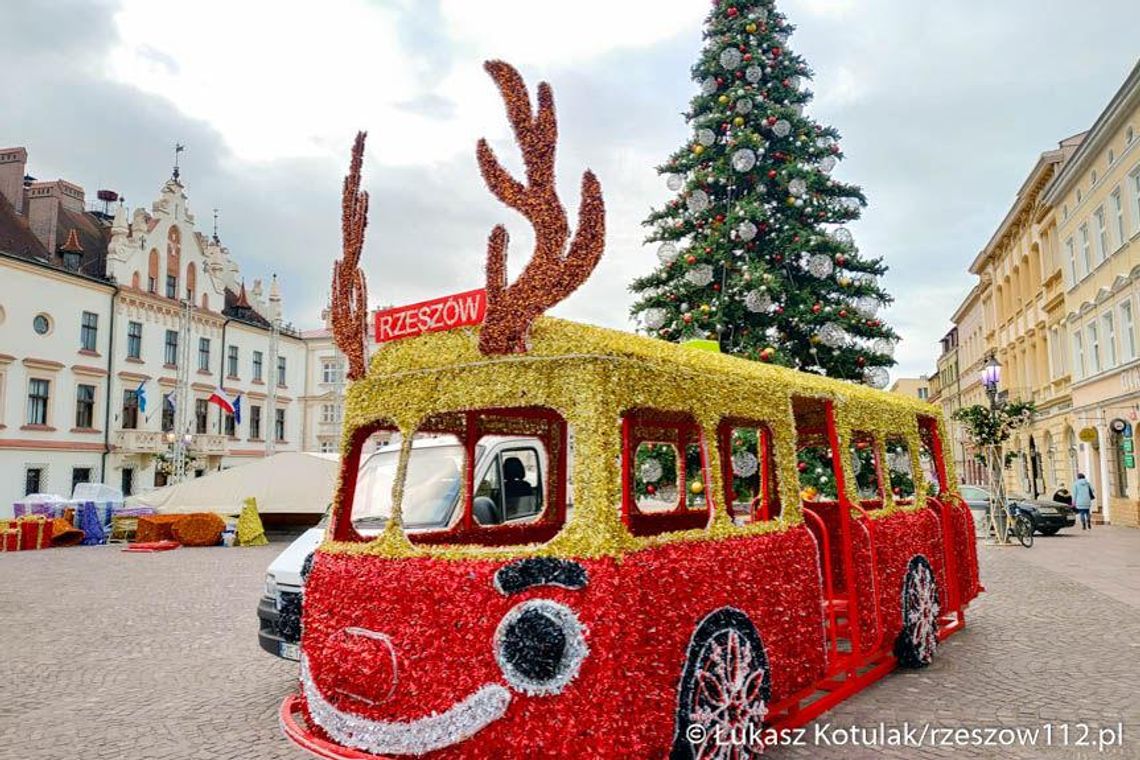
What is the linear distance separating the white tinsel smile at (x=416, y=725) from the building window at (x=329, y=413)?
53010 mm

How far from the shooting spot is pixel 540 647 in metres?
3.71

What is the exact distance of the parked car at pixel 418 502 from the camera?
6844 millimetres

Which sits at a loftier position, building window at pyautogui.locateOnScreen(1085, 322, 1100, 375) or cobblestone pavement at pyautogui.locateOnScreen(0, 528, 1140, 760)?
building window at pyautogui.locateOnScreen(1085, 322, 1100, 375)

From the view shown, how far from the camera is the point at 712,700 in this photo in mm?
4273

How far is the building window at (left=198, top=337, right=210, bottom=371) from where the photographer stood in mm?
44250

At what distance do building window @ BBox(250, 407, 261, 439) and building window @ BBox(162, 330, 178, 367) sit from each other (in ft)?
21.8

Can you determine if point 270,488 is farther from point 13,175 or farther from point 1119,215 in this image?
point 1119,215

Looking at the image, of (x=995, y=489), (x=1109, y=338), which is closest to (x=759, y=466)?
(x=995, y=489)

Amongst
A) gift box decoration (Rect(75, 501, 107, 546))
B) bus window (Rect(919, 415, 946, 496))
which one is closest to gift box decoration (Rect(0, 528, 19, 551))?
gift box decoration (Rect(75, 501, 107, 546))

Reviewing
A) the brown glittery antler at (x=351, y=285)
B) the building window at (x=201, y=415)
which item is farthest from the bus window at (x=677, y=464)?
the building window at (x=201, y=415)

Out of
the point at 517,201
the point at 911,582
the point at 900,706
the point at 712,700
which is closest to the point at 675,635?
the point at 712,700

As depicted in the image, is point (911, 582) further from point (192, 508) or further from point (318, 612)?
point (192, 508)

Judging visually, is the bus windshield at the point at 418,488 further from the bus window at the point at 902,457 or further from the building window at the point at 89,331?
the building window at the point at 89,331

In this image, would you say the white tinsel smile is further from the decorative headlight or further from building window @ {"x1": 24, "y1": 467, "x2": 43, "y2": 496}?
building window @ {"x1": 24, "y1": 467, "x2": 43, "y2": 496}
